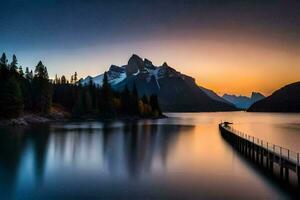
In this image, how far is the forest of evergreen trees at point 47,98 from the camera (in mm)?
115812

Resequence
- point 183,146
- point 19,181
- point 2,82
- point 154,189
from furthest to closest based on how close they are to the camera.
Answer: point 2,82
point 183,146
point 19,181
point 154,189

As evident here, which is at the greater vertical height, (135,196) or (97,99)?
(97,99)

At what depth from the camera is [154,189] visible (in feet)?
106

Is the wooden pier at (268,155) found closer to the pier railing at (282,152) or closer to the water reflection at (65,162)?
the pier railing at (282,152)

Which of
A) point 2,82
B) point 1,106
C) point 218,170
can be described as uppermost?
point 2,82

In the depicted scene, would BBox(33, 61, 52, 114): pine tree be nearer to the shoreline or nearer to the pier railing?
the shoreline

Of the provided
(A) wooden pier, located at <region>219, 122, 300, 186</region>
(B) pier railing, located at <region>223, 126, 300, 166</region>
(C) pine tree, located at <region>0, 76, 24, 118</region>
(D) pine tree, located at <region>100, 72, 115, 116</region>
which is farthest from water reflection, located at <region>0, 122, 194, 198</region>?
(D) pine tree, located at <region>100, 72, 115, 116</region>

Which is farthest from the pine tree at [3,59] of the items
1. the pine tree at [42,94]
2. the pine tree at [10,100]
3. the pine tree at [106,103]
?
the pine tree at [106,103]

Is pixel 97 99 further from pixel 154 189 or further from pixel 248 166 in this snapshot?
pixel 154 189

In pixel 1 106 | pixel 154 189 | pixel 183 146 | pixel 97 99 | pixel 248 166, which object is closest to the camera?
pixel 154 189

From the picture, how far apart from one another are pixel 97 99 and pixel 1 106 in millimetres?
69654

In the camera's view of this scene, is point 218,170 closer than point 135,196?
No

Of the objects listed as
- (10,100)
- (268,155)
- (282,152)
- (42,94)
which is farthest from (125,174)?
(42,94)

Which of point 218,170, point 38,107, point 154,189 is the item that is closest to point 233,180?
point 218,170
